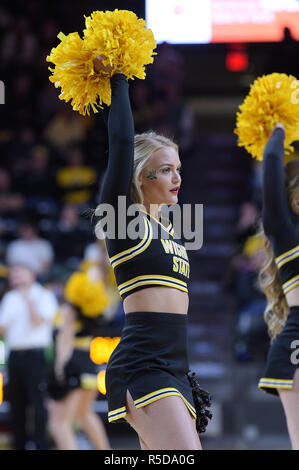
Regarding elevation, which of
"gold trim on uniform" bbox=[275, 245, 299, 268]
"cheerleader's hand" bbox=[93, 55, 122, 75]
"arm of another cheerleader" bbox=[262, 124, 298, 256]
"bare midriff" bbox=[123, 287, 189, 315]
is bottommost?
"bare midriff" bbox=[123, 287, 189, 315]

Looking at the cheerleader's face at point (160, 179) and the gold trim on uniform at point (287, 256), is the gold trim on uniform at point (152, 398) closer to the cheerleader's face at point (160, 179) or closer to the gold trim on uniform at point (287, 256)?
the cheerleader's face at point (160, 179)

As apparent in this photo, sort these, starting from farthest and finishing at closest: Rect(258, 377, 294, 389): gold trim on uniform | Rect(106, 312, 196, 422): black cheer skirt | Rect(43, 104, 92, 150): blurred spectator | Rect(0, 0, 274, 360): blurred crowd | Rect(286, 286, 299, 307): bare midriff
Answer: Rect(43, 104, 92, 150): blurred spectator
Rect(0, 0, 274, 360): blurred crowd
Rect(286, 286, 299, 307): bare midriff
Rect(258, 377, 294, 389): gold trim on uniform
Rect(106, 312, 196, 422): black cheer skirt

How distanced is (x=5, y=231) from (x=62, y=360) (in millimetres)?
3158

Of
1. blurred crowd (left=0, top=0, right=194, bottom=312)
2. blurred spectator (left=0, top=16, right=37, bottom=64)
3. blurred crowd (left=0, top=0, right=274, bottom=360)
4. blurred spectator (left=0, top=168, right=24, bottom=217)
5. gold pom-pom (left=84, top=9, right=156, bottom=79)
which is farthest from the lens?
blurred spectator (left=0, top=16, right=37, bottom=64)

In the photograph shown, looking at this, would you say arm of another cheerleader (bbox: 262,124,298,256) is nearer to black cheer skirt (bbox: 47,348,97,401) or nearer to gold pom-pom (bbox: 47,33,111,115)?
gold pom-pom (bbox: 47,33,111,115)

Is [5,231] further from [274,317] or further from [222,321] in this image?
[274,317]

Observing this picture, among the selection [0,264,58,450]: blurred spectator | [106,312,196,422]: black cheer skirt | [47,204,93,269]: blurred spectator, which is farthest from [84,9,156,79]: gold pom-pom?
[47,204,93,269]: blurred spectator

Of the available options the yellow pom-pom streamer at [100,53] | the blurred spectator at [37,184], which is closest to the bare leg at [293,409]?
the yellow pom-pom streamer at [100,53]

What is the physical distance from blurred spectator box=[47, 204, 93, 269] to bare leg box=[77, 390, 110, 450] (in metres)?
2.34

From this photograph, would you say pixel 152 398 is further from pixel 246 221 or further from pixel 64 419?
pixel 246 221

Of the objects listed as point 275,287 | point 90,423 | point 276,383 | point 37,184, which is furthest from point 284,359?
point 37,184

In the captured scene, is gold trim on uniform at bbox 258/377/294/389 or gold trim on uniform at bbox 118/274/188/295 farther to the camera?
gold trim on uniform at bbox 258/377/294/389

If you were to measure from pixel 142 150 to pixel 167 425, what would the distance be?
1008mm

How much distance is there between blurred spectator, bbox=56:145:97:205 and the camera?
8891mm
